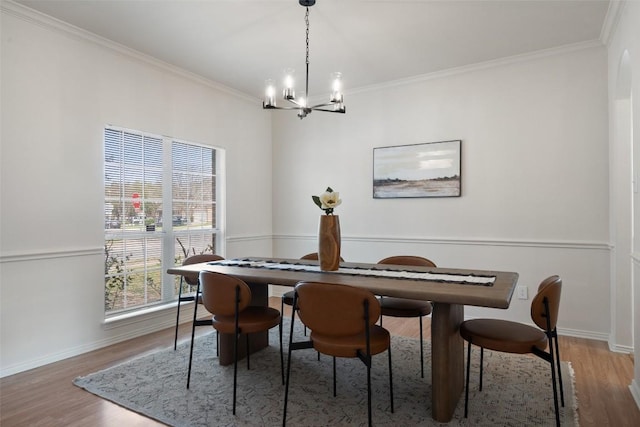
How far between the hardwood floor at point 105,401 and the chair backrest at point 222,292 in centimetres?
71

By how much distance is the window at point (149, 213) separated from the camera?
352 centimetres

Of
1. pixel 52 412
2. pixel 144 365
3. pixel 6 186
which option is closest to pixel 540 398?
pixel 144 365

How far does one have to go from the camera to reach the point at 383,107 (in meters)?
4.56

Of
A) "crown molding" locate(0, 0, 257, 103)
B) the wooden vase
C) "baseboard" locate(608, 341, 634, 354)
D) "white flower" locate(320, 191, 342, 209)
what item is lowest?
"baseboard" locate(608, 341, 634, 354)

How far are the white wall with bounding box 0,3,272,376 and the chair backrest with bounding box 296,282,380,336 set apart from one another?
7.52 feet

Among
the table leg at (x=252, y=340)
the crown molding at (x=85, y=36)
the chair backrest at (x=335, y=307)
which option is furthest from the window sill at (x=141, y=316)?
the crown molding at (x=85, y=36)

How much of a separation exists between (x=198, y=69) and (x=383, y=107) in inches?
84.4

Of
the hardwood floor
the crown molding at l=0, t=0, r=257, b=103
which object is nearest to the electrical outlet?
the hardwood floor

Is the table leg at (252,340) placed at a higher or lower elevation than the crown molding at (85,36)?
lower

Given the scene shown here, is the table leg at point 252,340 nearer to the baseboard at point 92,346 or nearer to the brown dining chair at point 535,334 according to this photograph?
the baseboard at point 92,346

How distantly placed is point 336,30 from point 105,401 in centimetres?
320

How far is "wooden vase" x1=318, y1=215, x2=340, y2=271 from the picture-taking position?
2.62 metres

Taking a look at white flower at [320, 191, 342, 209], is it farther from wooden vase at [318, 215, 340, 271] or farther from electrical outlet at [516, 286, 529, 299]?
electrical outlet at [516, 286, 529, 299]

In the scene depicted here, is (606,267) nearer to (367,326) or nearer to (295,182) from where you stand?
(367,326)
